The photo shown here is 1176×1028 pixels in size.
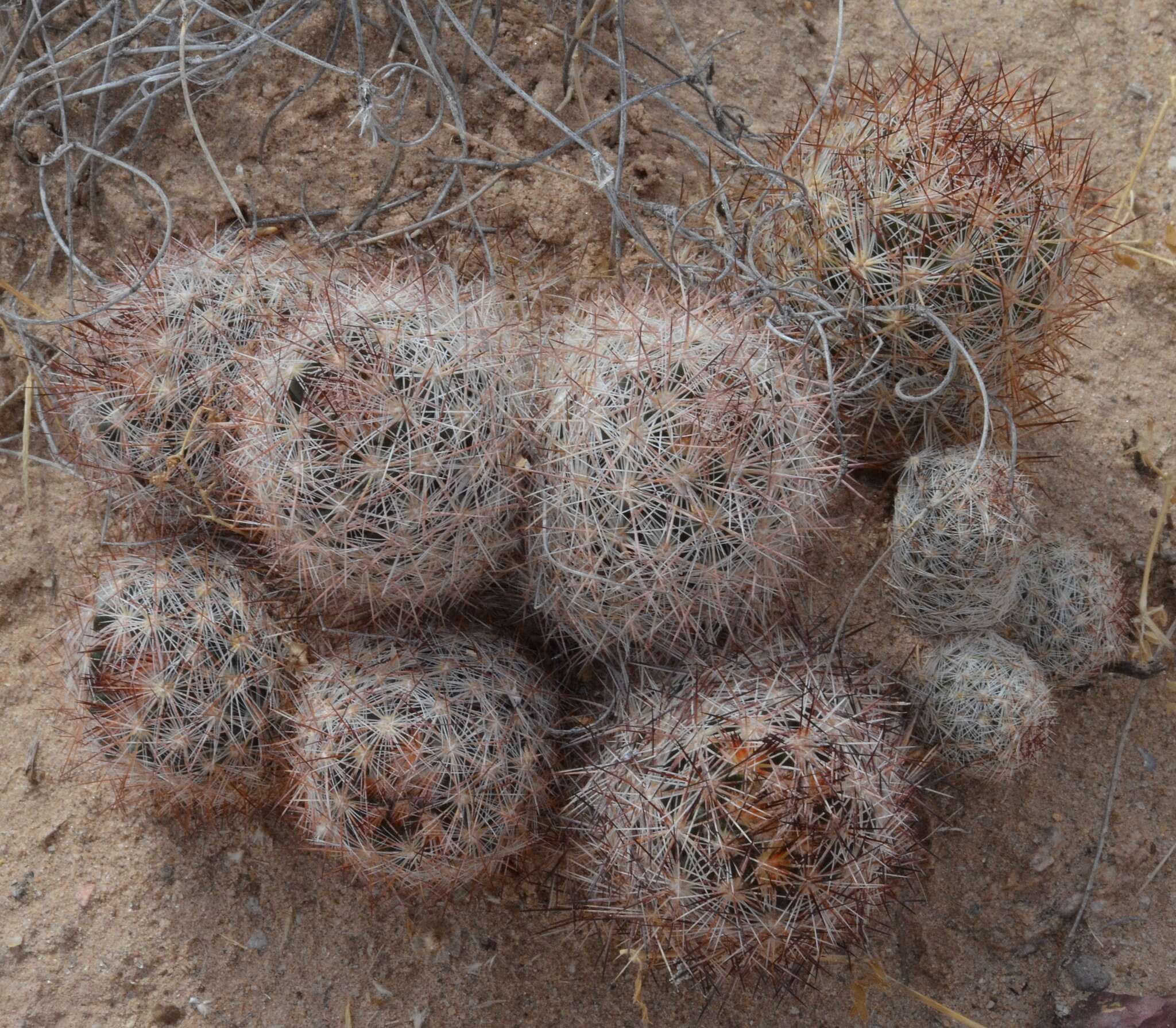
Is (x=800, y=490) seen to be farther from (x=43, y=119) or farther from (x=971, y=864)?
(x=43, y=119)

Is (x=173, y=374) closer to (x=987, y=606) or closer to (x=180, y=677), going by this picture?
(x=180, y=677)

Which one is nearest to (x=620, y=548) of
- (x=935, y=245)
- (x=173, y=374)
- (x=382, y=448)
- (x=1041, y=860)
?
(x=382, y=448)

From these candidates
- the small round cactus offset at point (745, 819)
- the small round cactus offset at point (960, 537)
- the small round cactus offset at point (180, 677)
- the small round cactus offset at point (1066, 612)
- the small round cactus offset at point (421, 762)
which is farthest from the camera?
the small round cactus offset at point (1066, 612)

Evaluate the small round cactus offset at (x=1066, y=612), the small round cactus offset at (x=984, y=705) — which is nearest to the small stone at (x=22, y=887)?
the small round cactus offset at (x=984, y=705)

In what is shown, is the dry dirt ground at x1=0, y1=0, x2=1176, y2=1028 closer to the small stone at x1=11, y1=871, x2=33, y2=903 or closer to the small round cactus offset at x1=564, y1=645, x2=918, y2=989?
the small stone at x1=11, y1=871, x2=33, y2=903

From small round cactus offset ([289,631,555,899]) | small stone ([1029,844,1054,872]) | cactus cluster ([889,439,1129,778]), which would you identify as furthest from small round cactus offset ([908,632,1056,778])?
small round cactus offset ([289,631,555,899])

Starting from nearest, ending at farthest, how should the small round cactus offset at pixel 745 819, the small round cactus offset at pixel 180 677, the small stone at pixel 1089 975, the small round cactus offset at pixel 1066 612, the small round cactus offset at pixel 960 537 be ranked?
the small round cactus offset at pixel 745 819 < the small round cactus offset at pixel 180 677 < the small round cactus offset at pixel 960 537 < the small round cactus offset at pixel 1066 612 < the small stone at pixel 1089 975

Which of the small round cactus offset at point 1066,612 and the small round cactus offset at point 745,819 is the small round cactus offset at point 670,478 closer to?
the small round cactus offset at point 745,819

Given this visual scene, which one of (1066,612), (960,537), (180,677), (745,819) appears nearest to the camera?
(745,819)
